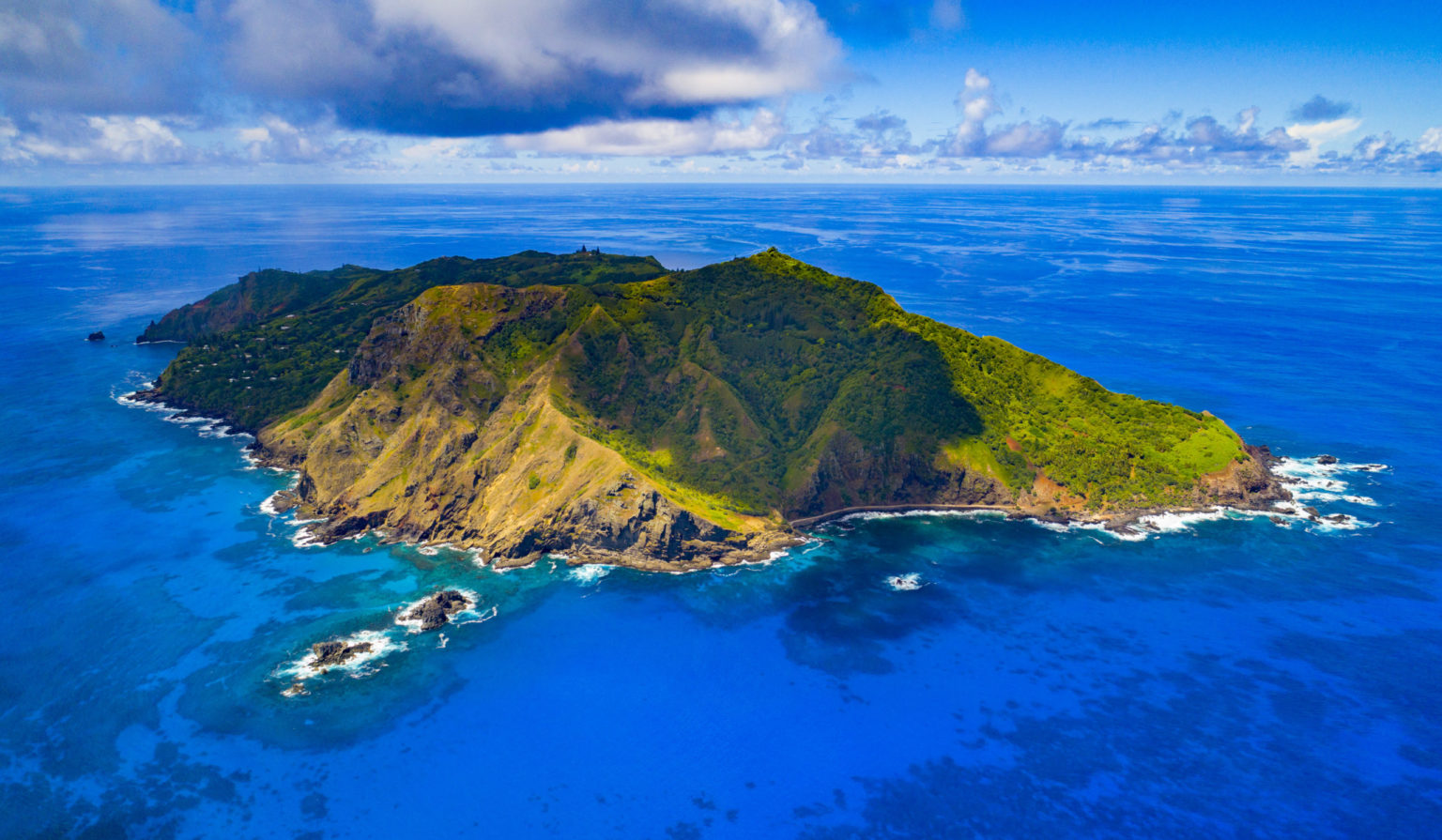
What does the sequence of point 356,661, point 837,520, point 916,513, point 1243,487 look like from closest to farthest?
point 356,661 → point 837,520 → point 916,513 → point 1243,487

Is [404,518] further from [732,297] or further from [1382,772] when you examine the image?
[1382,772]

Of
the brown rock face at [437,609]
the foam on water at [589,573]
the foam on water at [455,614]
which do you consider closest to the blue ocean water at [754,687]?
the foam on water at [589,573]

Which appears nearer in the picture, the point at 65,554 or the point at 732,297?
the point at 65,554

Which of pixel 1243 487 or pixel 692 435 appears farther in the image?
pixel 692 435

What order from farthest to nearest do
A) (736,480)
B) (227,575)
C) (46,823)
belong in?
1. (736,480)
2. (227,575)
3. (46,823)

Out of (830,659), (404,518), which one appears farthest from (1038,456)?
(404,518)

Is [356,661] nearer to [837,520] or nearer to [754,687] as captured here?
[754,687]

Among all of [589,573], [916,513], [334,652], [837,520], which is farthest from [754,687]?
[916,513]
